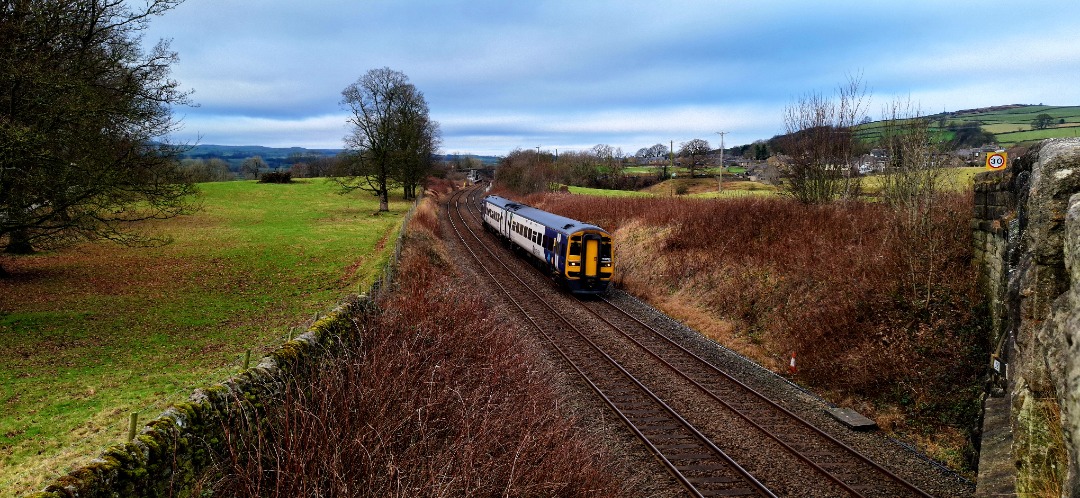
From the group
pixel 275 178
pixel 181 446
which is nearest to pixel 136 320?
pixel 181 446

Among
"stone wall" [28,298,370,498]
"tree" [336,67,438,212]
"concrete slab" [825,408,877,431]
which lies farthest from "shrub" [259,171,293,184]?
"concrete slab" [825,408,877,431]

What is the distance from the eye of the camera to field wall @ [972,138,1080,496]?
327cm

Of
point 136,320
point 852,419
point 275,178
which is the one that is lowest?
point 852,419

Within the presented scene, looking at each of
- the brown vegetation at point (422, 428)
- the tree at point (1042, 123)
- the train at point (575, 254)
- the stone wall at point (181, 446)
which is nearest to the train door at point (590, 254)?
the train at point (575, 254)

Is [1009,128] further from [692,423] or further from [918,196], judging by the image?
[692,423]

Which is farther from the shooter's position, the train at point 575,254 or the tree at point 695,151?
the tree at point 695,151

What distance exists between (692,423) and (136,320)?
44.4ft

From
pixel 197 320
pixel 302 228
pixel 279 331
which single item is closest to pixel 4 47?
pixel 197 320

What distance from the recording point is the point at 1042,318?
597cm

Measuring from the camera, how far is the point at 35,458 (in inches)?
281

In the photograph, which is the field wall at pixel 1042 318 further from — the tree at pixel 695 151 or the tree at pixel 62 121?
the tree at pixel 695 151

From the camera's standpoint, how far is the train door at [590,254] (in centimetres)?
2045

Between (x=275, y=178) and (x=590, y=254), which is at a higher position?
(x=275, y=178)

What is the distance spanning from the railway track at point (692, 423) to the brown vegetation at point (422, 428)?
1.55 metres
